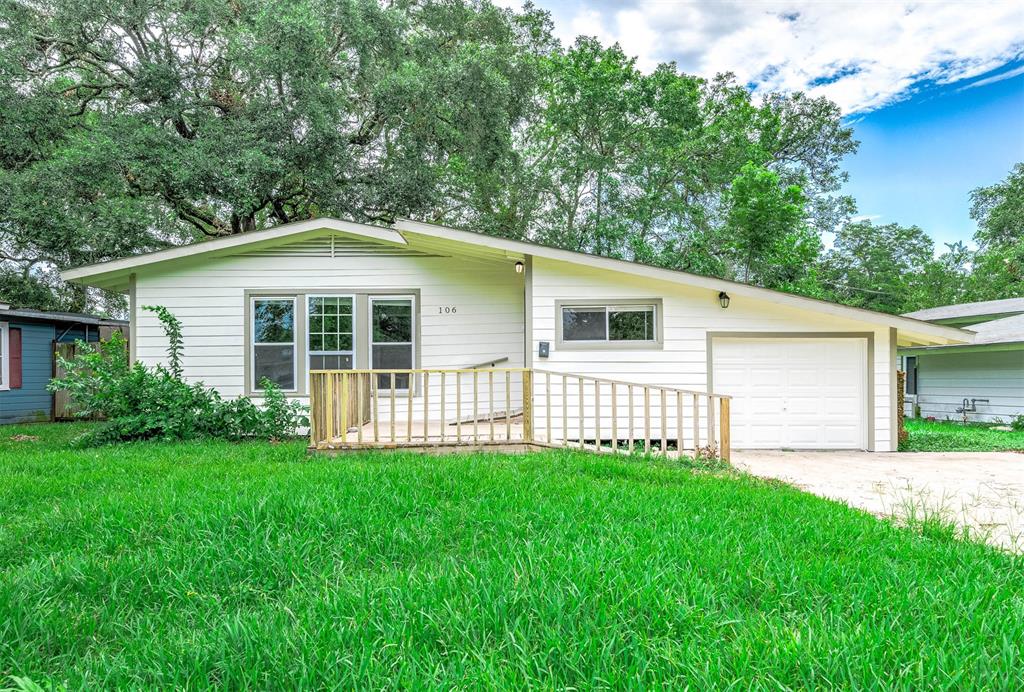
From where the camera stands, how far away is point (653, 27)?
49.8 feet

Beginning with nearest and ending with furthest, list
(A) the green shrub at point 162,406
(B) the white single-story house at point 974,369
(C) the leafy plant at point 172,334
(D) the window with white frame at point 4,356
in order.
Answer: (A) the green shrub at point 162,406 < (C) the leafy plant at point 172,334 < (D) the window with white frame at point 4,356 < (B) the white single-story house at point 974,369

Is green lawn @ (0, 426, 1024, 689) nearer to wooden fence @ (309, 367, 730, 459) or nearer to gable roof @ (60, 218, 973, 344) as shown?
wooden fence @ (309, 367, 730, 459)

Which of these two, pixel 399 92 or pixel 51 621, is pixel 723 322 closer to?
pixel 51 621

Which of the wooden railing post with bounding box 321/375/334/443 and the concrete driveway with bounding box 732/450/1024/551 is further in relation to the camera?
the wooden railing post with bounding box 321/375/334/443

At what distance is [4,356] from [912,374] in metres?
24.2

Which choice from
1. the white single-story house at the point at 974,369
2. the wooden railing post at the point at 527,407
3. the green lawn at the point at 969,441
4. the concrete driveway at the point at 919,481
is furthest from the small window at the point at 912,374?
the wooden railing post at the point at 527,407

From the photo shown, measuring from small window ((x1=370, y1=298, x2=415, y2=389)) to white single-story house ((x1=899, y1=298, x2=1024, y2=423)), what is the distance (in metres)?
11.9

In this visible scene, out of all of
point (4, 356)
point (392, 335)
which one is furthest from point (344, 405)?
point (4, 356)

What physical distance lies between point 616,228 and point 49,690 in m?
15.0

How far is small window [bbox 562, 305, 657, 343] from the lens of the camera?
748 centimetres

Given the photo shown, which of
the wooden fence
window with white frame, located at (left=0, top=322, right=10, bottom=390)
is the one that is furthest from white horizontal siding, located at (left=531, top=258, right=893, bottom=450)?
window with white frame, located at (left=0, top=322, right=10, bottom=390)

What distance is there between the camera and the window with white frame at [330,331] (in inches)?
326

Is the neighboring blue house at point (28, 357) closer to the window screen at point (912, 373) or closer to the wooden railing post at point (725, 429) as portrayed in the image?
the wooden railing post at point (725, 429)

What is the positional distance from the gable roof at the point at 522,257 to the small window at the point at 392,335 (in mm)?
1101
